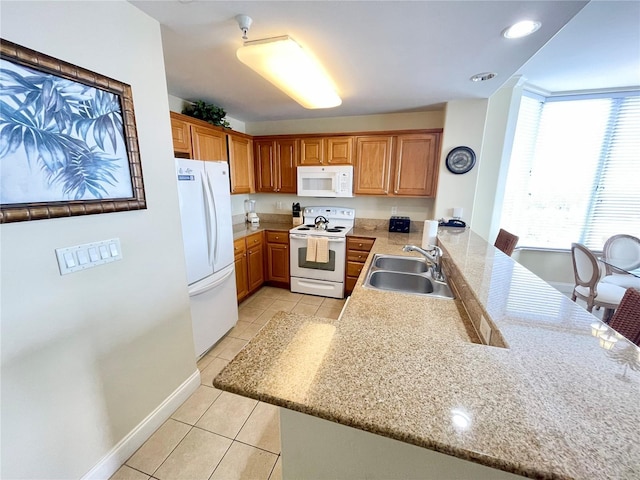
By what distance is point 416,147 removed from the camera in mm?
3057

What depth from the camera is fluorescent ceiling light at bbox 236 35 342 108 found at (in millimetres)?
1439

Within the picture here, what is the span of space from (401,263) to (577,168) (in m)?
3.15

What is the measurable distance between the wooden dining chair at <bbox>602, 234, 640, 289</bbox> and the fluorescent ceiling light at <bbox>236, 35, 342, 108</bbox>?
3417 millimetres

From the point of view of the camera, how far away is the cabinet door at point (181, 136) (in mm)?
2291

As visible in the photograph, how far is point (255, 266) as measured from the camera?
3.37 metres

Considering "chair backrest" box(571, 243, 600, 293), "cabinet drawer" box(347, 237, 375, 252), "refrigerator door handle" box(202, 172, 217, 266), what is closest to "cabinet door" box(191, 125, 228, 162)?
"refrigerator door handle" box(202, 172, 217, 266)

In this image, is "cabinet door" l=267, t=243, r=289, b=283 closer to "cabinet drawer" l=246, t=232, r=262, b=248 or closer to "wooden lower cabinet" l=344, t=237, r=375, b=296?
"cabinet drawer" l=246, t=232, r=262, b=248

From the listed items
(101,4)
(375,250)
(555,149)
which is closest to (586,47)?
(555,149)

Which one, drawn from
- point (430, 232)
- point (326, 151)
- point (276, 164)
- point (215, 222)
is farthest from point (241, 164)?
point (430, 232)

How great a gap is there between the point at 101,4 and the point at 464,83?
2541mm

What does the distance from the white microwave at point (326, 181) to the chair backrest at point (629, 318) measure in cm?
252

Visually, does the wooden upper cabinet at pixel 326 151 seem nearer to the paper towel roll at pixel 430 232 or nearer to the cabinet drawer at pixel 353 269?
the cabinet drawer at pixel 353 269

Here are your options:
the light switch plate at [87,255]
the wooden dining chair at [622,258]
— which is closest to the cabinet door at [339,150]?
the light switch plate at [87,255]

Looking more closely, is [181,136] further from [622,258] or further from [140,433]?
[622,258]
